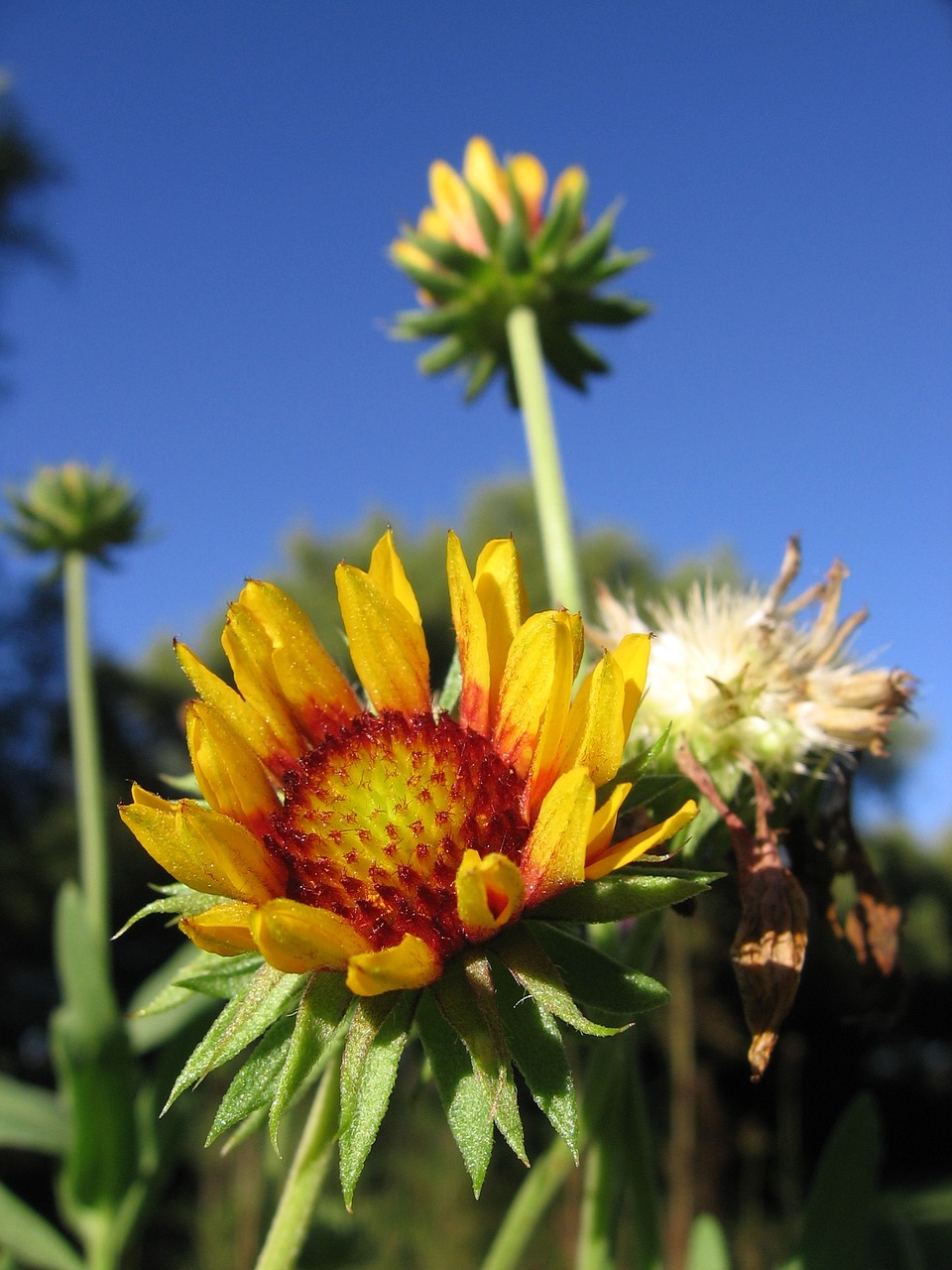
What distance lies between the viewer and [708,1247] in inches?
49.8

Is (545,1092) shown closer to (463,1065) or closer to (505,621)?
(463,1065)

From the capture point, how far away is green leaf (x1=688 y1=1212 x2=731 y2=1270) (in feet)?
4.08

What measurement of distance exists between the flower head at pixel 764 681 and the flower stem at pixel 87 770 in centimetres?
115

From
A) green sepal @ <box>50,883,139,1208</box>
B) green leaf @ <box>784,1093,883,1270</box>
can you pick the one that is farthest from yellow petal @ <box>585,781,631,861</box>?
green sepal @ <box>50,883,139,1208</box>

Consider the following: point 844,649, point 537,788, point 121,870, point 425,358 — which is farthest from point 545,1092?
point 121,870

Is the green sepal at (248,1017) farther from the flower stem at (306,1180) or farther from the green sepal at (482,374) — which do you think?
the green sepal at (482,374)

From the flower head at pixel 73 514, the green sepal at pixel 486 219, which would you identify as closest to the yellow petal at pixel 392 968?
the green sepal at pixel 486 219

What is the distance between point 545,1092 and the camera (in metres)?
0.70

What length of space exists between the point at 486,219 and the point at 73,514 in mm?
1443

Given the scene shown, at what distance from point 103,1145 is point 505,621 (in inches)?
53.3

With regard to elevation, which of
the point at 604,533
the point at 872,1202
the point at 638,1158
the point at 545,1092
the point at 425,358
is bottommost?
the point at 872,1202

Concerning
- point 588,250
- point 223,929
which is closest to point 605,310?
point 588,250

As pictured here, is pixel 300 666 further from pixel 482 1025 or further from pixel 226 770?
pixel 482 1025

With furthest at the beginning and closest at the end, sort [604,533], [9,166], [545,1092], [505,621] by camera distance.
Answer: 1. [604,533]
2. [9,166]
3. [505,621]
4. [545,1092]
